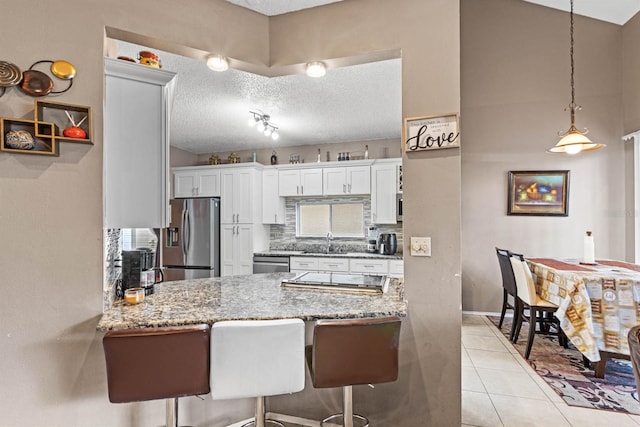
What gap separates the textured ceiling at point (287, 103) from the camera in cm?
275

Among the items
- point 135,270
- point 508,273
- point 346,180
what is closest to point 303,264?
point 346,180

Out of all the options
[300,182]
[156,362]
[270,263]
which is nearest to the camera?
[156,362]

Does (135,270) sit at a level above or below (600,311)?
above

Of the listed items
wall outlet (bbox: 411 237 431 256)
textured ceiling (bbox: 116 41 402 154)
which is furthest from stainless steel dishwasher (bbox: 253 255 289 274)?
wall outlet (bbox: 411 237 431 256)

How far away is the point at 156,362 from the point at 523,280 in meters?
3.32

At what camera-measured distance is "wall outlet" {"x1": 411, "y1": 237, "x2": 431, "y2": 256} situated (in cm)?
177

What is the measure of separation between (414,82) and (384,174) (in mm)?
2930

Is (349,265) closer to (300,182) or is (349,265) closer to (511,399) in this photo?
(300,182)

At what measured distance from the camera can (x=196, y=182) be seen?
5230mm

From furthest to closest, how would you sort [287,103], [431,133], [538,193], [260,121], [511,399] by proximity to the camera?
[538,193] → [260,121] → [287,103] → [511,399] → [431,133]

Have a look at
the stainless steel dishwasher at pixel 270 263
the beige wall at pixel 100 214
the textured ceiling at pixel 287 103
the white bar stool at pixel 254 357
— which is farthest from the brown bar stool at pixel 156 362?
the stainless steel dishwasher at pixel 270 263

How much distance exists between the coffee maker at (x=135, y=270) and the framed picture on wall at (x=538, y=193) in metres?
4.48

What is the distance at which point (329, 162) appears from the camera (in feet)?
16.4

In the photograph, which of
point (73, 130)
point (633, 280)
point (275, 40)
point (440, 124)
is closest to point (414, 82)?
point (440, 124)
